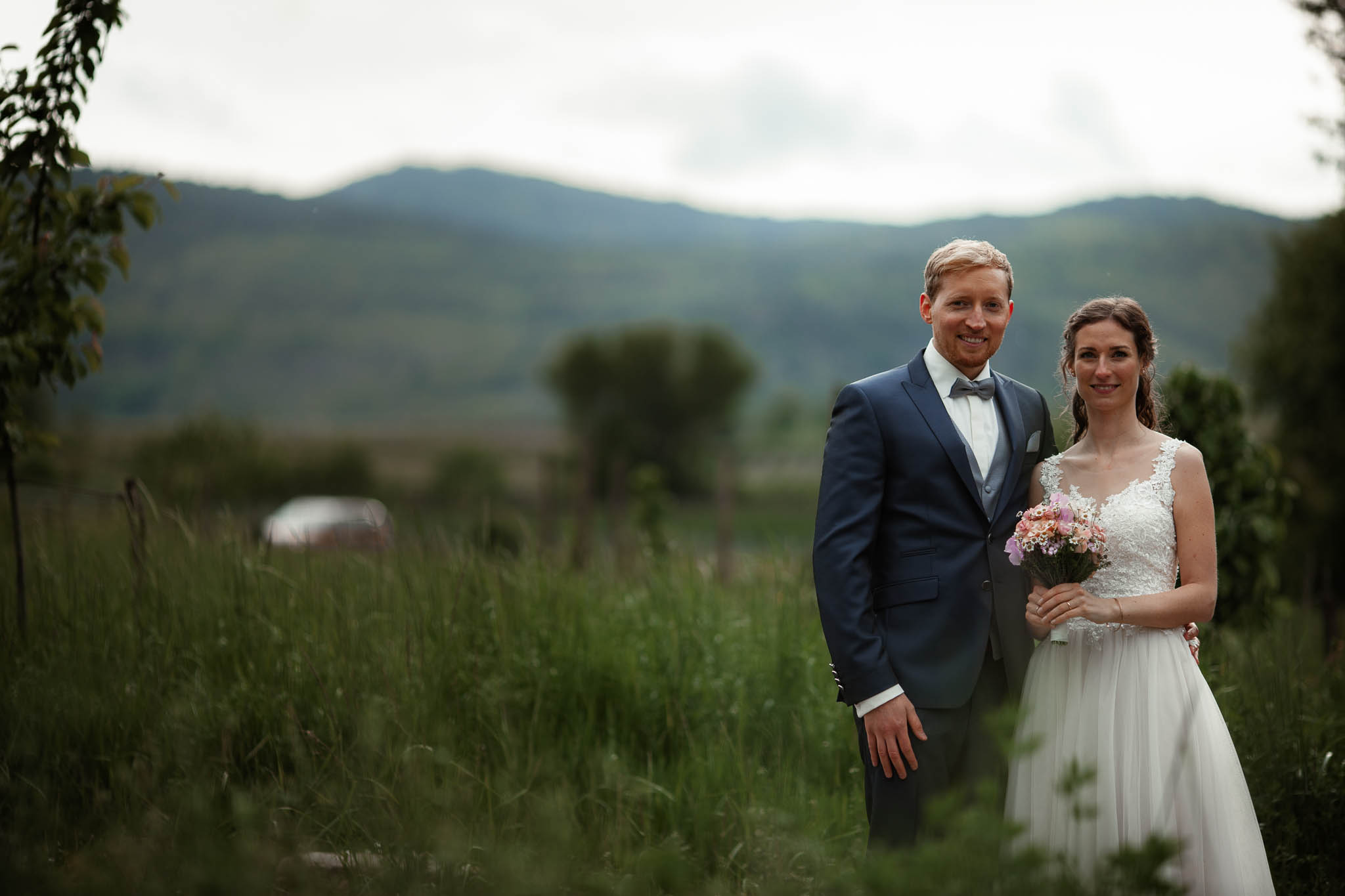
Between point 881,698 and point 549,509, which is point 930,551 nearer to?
point 881,698

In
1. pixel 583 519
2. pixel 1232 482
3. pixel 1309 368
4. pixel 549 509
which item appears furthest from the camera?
pixel 1309 368

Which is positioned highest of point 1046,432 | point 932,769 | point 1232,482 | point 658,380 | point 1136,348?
point 1136,348

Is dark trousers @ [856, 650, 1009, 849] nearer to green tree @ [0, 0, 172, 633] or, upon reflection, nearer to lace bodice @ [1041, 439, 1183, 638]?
lace bodice @ [1041, 439, 1183, 638]

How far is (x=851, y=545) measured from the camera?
9.84 ft

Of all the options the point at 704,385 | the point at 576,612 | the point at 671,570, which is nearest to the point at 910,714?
the point at 576,612

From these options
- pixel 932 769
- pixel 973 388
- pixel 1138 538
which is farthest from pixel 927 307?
pixel 932 769

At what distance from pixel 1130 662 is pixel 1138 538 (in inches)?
15.4

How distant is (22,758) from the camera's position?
397cm

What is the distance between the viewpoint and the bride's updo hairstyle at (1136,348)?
10.8 feet

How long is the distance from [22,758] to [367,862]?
71.4 inches

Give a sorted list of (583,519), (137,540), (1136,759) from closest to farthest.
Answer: (1136,759) → (137,540) → (583,519)

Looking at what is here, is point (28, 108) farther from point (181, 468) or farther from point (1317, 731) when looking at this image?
point (181, 468)

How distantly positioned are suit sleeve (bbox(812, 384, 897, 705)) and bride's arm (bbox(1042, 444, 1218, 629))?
55cm

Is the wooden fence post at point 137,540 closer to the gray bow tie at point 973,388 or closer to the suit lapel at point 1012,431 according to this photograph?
the gray bow tie at point 973,388
